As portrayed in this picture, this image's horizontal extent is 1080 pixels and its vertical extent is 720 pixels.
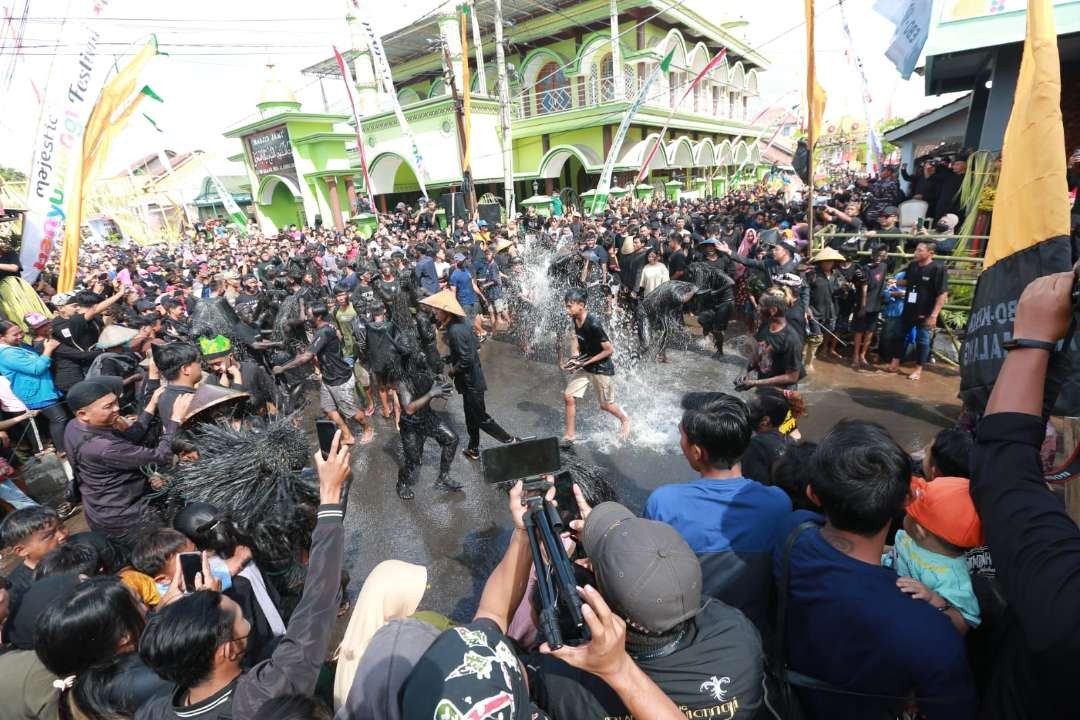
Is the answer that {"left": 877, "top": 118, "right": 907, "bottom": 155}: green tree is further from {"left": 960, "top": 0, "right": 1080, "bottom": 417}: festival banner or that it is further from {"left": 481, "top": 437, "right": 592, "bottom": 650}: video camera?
{"left": 481, "top": 437, "right": 592, "bottom": 650}: video camera

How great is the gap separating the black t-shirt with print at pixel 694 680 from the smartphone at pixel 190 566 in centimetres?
195

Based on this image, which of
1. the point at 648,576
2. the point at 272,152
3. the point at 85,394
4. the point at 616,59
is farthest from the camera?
the point at 272,152

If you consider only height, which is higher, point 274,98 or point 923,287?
point 274,98

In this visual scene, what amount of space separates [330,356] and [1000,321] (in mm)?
5803

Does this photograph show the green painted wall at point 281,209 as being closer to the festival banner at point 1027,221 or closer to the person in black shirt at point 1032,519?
the festival banner at point 1027,221

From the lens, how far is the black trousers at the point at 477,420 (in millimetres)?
5230

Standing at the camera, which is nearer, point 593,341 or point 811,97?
point 593,341

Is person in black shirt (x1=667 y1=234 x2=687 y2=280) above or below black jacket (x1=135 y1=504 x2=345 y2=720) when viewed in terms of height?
above

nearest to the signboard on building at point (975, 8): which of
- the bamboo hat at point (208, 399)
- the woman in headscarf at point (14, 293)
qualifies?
the bamboo hat at point (208, 399)

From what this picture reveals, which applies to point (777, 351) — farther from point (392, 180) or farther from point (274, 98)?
point (274, 98)

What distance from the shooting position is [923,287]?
6188mm

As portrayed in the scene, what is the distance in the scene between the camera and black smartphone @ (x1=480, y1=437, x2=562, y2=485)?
5.95ft

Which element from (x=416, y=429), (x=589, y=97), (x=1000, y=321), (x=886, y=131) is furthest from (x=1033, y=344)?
(x=589, y=97)

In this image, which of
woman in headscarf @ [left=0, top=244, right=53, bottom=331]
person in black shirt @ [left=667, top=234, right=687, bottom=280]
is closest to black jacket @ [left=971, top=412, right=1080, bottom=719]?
person in black shirt @ [left=667, top=234, right=687, bottom=280]
